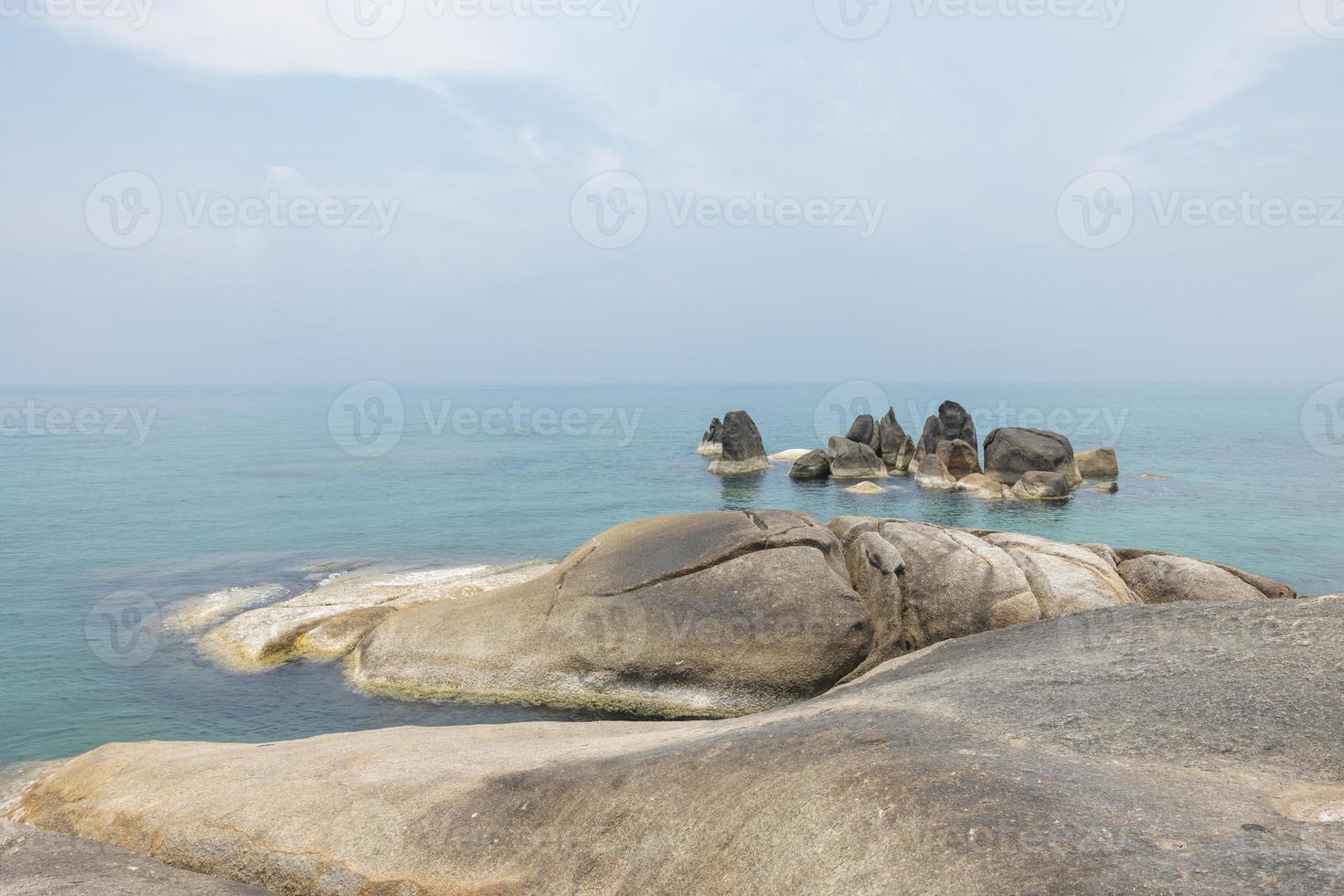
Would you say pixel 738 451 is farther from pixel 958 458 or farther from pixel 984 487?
pixel 984 487

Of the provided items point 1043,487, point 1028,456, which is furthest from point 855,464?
point 1043,487

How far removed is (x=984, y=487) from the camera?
47.5 meters

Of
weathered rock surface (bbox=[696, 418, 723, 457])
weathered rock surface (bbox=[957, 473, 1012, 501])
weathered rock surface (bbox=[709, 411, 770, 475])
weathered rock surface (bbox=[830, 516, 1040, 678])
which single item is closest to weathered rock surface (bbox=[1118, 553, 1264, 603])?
weathered rock surface (bbox=[830, 516, 1040, 678])

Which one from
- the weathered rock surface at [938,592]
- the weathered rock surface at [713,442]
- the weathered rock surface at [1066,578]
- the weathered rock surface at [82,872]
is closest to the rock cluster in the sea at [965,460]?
the weathered rock surface at [713,442]

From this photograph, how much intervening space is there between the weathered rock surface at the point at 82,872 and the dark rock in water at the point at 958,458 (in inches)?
1948

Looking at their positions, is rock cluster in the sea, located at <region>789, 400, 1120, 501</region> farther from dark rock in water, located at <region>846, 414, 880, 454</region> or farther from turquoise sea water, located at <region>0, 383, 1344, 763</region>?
turquoise sea water, located at <region>0, 383, 1344, 763</region>

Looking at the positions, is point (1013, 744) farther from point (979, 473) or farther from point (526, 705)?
point (979, 473)

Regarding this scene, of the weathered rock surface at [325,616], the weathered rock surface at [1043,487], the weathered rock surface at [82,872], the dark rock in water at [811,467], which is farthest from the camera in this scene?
the dark rock in water at [811,467]

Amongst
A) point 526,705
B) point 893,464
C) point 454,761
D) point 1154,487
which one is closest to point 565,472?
point 893,464

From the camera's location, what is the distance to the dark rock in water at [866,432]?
192 ft

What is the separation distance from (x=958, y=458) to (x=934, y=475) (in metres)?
2.60

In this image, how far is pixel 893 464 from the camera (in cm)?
5806

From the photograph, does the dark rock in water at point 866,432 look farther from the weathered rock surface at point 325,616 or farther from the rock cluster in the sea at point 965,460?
the weathered rock surface at point 325,616

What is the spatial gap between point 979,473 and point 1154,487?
38.3 feet
